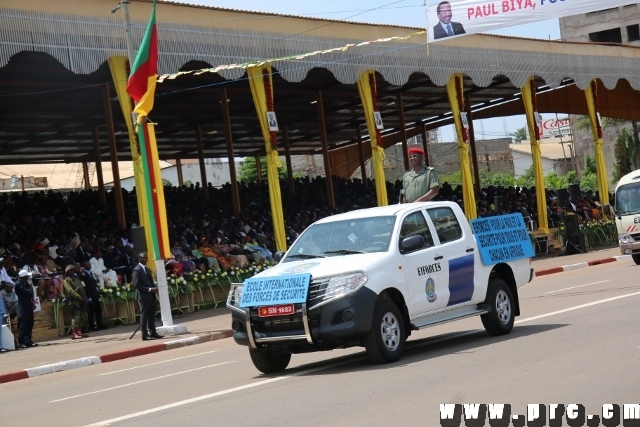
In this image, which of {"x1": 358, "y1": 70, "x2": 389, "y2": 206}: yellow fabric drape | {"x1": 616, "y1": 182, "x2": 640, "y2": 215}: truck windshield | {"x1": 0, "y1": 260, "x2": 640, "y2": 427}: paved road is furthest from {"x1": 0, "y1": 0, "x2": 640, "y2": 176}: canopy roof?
{"x1": 0, "y1": 260, "x2": 640, "y2": 427}: paved road

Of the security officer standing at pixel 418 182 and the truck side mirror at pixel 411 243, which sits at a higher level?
the security officer standing at pixel 418 182

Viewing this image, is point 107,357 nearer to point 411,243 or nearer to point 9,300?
point 9,300

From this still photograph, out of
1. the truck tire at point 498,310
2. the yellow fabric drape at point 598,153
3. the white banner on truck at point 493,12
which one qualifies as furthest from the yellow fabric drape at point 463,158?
the truck tire at point 498,310

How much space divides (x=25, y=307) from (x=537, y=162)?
23.3 meters

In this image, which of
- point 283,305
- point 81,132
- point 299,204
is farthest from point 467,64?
point 283,305

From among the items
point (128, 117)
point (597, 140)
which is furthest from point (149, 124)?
point (597, 140)

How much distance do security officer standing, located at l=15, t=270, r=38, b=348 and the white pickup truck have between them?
10.5 metres

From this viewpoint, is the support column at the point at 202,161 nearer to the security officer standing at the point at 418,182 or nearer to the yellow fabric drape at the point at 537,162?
the yellow fabric drape at the point at 537,162

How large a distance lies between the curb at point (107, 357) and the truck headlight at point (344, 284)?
831cm

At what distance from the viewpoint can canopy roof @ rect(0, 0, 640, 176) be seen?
2489cm

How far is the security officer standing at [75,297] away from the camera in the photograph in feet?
74.8

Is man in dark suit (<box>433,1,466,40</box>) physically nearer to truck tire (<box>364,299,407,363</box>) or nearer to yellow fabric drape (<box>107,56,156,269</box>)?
yellow fabric drape (<box>107,56,156,269</box>)

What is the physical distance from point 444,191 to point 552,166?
61.9 meters

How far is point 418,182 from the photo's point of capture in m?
15.0
